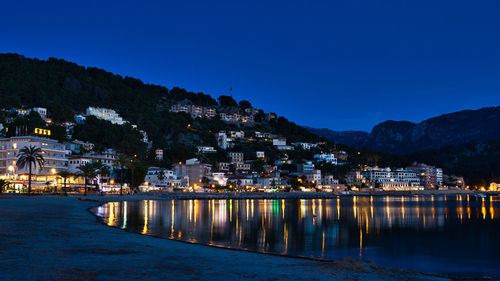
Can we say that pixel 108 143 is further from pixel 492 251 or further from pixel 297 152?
pixel 492 251

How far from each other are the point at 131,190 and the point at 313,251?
76.3 meters

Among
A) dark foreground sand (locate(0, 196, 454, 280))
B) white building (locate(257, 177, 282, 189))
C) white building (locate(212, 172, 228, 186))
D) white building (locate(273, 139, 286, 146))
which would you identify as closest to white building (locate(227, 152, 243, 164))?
white building (locate(257, 177, 282, 189))

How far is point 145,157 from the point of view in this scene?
12238 cm

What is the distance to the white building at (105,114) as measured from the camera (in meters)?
147

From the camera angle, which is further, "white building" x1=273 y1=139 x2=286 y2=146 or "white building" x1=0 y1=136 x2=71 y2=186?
"white building" x1=273 y1=139 x2=286 y2=146

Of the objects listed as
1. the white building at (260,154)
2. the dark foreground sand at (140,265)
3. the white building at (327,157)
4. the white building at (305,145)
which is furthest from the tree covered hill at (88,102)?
the dark foreground sand at (140,265)

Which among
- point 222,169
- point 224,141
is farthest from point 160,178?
point 224,141

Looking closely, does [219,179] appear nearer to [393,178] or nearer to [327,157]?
[327,157]

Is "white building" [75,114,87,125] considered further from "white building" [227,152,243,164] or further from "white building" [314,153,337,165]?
"white building" [314,153,337,165]

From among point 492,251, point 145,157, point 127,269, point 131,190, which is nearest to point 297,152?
point 145,157

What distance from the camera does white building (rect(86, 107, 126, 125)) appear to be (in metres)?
147

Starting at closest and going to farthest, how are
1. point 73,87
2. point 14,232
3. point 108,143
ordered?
point 14,232 < point 108,143 < point 73,87

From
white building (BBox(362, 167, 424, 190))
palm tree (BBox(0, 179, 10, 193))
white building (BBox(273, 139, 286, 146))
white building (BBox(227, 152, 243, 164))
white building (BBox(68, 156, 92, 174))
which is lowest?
white building (BBox(362, 167, 424, 190))

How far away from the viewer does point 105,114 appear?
14975cm
